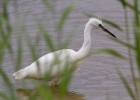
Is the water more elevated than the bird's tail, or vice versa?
the bird's tail

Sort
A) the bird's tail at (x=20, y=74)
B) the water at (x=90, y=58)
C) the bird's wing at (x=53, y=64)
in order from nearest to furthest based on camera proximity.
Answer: the bird's wing at (x=53, y=64), the bird's tail at (x=20, y=74), the water at (x=90, y=58)

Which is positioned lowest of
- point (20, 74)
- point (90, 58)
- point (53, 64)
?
point (90, 58)

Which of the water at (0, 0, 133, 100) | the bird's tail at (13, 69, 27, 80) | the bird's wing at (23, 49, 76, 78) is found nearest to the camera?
the bird's wing at (23, 49, 76, 78)

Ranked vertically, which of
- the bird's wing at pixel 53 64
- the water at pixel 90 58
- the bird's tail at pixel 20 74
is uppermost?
the bird's wing at pixel 53 64

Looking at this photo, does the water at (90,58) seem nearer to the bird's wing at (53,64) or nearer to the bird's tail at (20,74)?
the bird's tail at (20,74)

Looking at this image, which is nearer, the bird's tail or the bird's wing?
the bird's wing

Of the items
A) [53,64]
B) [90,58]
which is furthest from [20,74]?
[53,64]

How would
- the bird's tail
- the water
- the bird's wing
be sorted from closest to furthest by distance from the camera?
1. the bird's wing
2. the bird's tail
3. the water

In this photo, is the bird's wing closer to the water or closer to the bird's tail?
the bird's tail

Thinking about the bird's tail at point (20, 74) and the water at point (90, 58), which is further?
the water at point (90, 58)

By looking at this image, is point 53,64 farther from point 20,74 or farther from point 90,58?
point 90,58

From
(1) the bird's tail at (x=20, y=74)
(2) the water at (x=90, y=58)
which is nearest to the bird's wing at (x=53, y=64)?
(1) the bird's tail at (x=20, y=74)

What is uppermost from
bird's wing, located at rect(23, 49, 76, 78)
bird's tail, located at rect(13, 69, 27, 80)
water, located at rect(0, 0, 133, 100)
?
bird's wing, located at rect(23, 49, 76, 78)

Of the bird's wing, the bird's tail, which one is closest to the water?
the bird's tail
